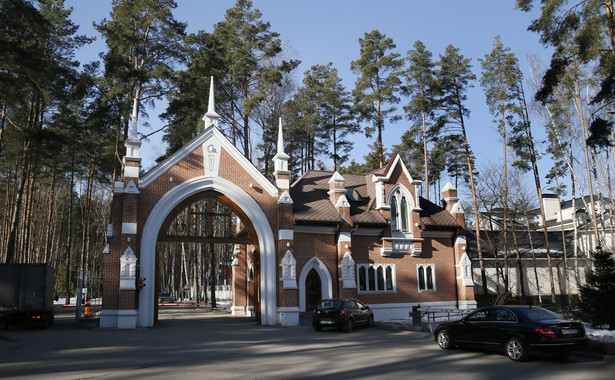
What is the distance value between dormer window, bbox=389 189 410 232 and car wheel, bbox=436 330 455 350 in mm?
13015

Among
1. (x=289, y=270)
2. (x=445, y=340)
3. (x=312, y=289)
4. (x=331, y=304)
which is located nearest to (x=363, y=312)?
(x=331, y=304)

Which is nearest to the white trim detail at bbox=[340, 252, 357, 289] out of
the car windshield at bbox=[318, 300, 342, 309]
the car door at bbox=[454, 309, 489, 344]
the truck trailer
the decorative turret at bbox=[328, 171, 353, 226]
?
the decorative turret at bbox=[328, 171, 353, 226]

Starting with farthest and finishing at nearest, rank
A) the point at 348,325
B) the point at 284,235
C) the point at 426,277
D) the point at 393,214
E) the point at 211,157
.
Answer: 1. the point at 426,277
2. the point at 393,214
3. the point at 284,235
4. the point at 211,157
5. the point at 348,325

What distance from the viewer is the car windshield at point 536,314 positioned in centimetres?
1126

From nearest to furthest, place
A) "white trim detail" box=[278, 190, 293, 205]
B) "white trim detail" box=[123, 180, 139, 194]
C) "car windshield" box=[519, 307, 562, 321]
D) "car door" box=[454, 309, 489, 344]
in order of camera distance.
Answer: "car windshield" box=[519, 307, 562, 321]
"car door" box=[454, 309, 489, 344]
"white trim detail" box=[123, 180, 139, 194]
"white trim detail" box=[278, 190, 293, 205]

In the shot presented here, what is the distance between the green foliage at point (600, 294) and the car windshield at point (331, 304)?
862 centimetres

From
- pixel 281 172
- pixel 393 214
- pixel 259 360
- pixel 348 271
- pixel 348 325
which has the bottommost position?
pixel 348 325

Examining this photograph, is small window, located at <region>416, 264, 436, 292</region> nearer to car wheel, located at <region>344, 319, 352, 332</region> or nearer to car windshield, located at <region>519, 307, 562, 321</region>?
car wheel, located at <region>344, 319, 352, 332</region>

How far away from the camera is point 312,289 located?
24609 mm

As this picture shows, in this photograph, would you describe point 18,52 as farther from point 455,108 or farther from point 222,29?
point 455,108

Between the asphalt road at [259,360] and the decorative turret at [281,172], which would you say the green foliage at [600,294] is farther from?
the decorative turret at [281,172]

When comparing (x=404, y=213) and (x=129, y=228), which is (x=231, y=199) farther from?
(x=404, y=213)

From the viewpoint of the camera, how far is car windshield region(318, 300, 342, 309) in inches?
763

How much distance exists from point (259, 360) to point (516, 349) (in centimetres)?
600
